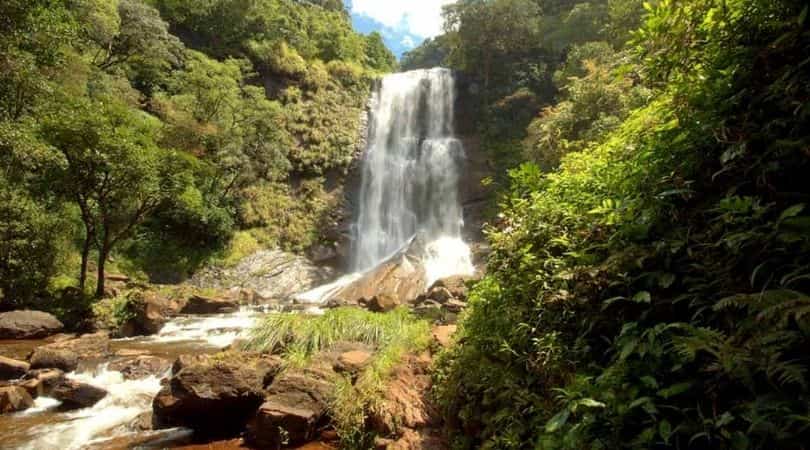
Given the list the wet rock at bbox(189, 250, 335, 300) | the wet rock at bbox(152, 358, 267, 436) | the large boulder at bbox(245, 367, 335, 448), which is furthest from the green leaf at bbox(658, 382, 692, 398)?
the wet rock at bbox(189, 250, 335, 300)

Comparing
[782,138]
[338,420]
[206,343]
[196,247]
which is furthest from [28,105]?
[782,138]

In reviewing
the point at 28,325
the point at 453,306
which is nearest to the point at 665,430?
the point at 453,306

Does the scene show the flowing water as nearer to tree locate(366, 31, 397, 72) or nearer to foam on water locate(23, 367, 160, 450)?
foam on water locate(23, 367, 160, 450)

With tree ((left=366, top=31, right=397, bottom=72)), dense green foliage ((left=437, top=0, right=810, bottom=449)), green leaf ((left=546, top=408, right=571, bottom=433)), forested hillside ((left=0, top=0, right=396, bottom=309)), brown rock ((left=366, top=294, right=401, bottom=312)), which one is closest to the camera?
dense green foliage ((left=437, top=0, right=810, bottom=449))

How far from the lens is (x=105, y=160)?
1230 centimetres

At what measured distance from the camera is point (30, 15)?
25.1ft

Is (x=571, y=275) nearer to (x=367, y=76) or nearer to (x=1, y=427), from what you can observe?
(x=1, y=427)

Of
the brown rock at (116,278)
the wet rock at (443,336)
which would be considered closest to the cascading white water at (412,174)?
the brown rock at (116,278)

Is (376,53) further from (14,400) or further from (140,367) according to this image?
(14,400)

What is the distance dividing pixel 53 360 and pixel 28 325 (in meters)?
4.17

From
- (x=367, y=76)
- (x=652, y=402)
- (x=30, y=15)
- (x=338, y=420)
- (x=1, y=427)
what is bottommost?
(x=1, y=427)

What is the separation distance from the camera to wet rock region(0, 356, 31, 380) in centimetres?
772

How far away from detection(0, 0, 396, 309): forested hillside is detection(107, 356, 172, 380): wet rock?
5993 millimetres

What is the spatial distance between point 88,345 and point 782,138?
11964mm
